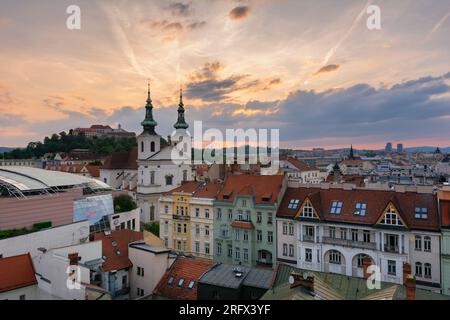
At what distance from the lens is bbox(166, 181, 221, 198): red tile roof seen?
149 ft

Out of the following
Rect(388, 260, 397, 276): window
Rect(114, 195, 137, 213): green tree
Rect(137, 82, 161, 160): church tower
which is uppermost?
Rect(137, 82, 161, 160): church tower

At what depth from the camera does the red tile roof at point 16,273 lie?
23.5 m

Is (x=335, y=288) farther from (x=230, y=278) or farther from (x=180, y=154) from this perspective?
(x=180, y=154)

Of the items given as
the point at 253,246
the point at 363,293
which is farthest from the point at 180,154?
the point at 363,293

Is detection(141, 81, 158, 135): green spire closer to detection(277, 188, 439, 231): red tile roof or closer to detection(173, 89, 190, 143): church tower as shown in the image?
detection(173, 89, 190, 143): church tower

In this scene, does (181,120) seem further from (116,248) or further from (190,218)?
(116,248)

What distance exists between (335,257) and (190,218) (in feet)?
63.0

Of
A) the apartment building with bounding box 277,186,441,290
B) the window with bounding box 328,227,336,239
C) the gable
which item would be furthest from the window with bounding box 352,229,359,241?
the gable

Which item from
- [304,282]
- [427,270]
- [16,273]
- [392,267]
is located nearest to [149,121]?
[16,273]

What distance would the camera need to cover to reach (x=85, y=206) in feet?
135

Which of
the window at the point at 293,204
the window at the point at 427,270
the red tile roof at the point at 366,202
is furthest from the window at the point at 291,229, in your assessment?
the window at the point at 427,270

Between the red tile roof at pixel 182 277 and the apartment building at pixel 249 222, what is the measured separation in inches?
594

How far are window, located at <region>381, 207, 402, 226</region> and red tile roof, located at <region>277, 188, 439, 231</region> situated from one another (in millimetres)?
501

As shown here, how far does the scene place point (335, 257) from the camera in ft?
113
